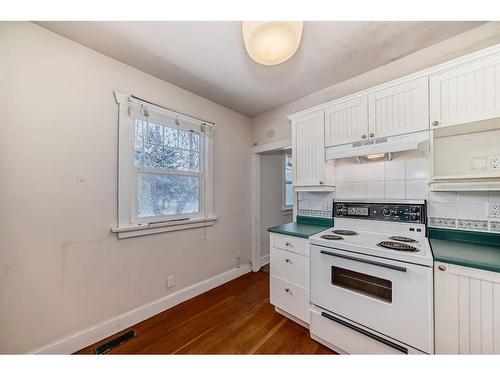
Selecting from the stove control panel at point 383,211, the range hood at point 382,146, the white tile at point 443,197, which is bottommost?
the stove control panel at point 383,211

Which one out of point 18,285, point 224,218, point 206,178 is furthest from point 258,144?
point 18,285

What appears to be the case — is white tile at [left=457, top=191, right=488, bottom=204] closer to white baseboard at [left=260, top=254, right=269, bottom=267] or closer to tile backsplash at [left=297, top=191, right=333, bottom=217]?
tile backsplash at [left=297, top=191, right=333, bottom=217]

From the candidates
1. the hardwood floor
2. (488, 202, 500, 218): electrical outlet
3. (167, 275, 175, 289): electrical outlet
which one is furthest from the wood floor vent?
(488, 202, 500, 218): electrical outlet

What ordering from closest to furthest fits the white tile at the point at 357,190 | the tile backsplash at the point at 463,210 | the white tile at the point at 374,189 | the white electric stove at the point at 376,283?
the white electric stove at the point at 376,283, the tile backsplash at the point at 463,210, the white tile at the point at 374,189, the white tile at the point at 357,190

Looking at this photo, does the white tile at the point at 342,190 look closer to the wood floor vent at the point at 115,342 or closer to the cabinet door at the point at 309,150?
the cabinet door at the point at 309,150

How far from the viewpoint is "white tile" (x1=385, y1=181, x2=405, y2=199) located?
5.90 feet

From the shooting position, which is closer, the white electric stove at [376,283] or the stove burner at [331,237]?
the white electric stove at [376,283]

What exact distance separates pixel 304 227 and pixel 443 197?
116 cm

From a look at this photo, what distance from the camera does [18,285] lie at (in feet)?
4.46

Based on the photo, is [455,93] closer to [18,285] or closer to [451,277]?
[451,277]

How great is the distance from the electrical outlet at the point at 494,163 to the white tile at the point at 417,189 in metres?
0.36

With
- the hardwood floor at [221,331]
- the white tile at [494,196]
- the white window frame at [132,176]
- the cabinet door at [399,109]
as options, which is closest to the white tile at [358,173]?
the cabinet door at [399,109]

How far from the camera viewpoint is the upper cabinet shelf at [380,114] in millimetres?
1511

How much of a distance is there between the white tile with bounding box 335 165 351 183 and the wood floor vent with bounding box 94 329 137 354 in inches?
95.5
